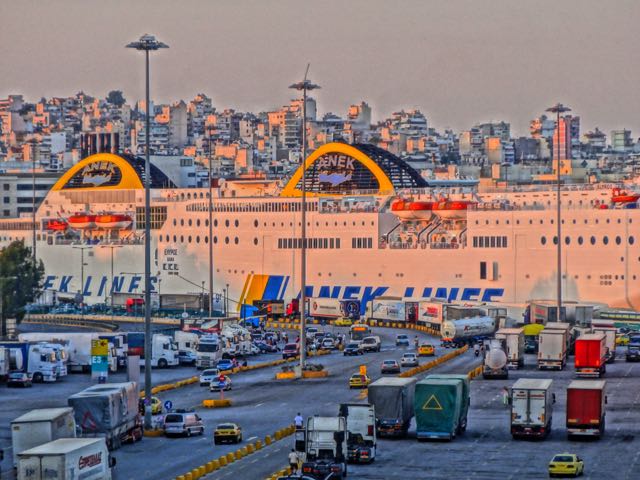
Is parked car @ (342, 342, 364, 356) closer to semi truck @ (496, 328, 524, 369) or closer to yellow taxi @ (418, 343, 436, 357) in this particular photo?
yellow taxi @ (418, 343, 436, 357)

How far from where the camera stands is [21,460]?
34.5 meters

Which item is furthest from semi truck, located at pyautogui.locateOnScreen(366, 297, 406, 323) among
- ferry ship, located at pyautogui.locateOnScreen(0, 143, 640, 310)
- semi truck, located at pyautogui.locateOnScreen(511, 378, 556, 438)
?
semi truck, located at pyautogui.locateOnScreen(511, 378, 556, 438)

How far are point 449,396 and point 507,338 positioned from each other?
788 inches

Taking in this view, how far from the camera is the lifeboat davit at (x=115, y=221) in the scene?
413ft

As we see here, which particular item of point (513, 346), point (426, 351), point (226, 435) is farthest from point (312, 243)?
point (226, 435)

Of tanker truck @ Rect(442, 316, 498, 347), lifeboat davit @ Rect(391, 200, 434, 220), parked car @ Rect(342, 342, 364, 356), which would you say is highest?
lifeboat davit @ Rect(391, 200, 434, 220)

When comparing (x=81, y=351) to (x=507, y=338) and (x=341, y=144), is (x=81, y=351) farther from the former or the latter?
(x=341, y=144)

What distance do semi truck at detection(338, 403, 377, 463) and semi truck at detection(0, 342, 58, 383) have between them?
77.6ft

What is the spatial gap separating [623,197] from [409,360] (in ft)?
104

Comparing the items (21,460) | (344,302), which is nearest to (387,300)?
(344,302)

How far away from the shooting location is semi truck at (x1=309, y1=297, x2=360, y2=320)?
97.1m

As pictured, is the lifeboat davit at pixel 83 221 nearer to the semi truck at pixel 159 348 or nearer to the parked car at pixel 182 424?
the semi truck at pixel 159 348

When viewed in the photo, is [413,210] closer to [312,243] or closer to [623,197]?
[312,243]

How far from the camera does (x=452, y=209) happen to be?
10350 centimetres
